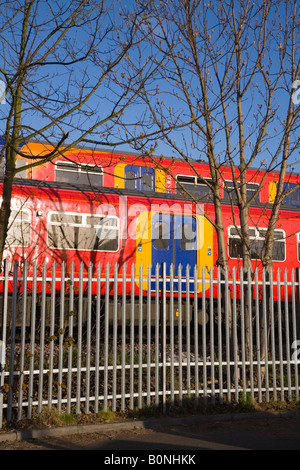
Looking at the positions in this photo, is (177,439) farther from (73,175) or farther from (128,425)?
(73,175)

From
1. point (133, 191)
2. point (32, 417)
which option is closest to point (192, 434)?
point (32, 417)

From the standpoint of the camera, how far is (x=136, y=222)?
11.8 metres

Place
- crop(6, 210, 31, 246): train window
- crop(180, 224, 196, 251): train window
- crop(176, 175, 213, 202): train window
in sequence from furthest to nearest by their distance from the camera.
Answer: crop(176, 175, 213, 202): train window < crop(180, 224, 196, 251): train window < crop(6, 210, 31, 246): train window

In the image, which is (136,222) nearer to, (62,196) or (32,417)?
(62,196)

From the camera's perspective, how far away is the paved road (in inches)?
226

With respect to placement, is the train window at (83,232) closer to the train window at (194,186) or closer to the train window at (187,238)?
the train window at (187,238)

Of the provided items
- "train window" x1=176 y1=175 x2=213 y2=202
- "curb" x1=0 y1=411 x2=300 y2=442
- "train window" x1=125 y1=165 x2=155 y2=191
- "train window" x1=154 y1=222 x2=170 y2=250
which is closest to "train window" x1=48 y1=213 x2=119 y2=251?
"train window" x1=154 y1=222 x2=170 y2=250

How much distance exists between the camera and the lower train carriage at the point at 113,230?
1095 centimetres

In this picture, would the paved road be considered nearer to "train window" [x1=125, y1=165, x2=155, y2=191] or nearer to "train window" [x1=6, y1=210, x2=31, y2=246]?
"train window" [x1=6, y1=210, x2=31, y2=246]

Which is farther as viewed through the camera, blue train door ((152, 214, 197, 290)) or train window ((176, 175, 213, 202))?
train window ((176, 175, 213, 202))

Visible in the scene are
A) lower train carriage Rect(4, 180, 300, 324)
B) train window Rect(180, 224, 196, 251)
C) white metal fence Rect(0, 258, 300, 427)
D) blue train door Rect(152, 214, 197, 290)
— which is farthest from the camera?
train window Rect(180, 224, 196, 251)

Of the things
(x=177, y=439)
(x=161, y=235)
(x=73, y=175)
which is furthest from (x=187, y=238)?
(x=177, y=439)

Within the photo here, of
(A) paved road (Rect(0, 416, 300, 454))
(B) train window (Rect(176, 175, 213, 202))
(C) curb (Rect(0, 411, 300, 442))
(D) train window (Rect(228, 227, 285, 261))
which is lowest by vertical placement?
(A) paved road (Rect(0, 416, 300, 454))

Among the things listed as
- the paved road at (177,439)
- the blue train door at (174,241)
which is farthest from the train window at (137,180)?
the paved road at (177,439)
